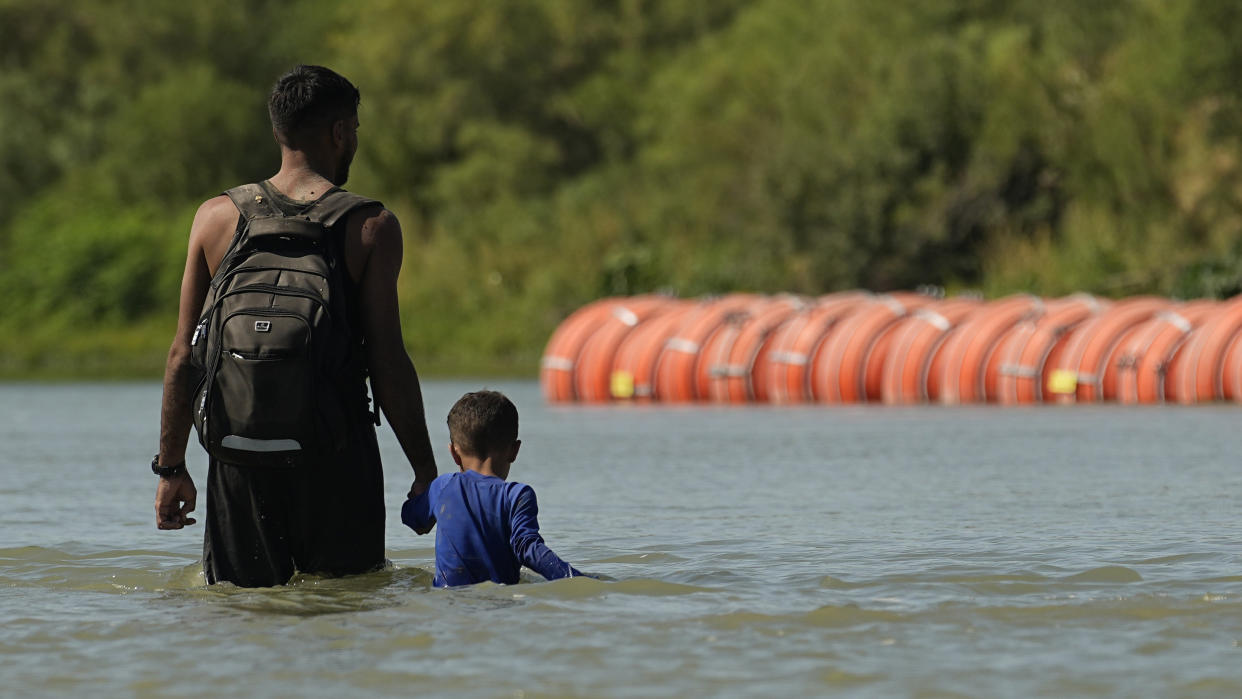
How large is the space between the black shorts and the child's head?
0.33m

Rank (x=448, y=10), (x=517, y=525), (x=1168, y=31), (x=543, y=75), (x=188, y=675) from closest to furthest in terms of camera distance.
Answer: (x=188, y=675) → (x=517, y=525) → (x=1168, y=31) → (x=448, y=10) → (x=543, y=75)

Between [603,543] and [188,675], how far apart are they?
363cm

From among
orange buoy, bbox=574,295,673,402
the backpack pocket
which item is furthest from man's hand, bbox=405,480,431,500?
orange buoy, bbox=574,295,673,402

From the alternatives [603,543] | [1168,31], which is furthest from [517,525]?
[1168,31]

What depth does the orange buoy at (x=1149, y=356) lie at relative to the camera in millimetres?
20453

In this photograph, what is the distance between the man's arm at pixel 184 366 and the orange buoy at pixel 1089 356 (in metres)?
16.1

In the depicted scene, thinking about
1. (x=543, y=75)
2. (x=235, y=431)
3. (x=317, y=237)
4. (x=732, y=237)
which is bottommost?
(x=235, y=431)

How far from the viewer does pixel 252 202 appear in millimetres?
5984

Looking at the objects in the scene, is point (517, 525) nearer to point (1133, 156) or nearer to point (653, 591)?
point (653, 591)

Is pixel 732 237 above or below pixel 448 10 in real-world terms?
below

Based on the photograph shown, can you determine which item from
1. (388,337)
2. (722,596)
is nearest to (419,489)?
(388,337)

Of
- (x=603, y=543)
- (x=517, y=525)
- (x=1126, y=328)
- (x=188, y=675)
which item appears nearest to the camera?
(x=188, y=675)

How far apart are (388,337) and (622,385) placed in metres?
Result: 18.6

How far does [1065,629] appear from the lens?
6.01 meters
